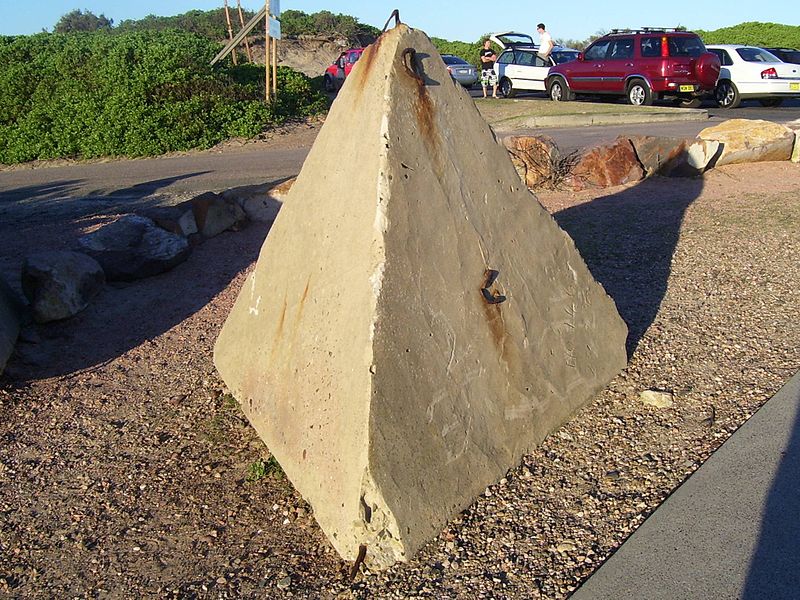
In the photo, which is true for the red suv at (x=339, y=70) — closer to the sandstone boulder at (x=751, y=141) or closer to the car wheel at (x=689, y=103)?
the car wheel at (x=689, y=103)

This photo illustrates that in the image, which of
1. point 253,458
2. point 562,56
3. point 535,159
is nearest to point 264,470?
point 253,458

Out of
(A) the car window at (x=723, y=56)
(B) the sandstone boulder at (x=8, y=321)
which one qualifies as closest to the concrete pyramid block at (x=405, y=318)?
(B) the sandstone boulder at (x=8, y=321)

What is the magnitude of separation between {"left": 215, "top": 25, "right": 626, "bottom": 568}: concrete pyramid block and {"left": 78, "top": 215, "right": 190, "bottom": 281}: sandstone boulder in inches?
116

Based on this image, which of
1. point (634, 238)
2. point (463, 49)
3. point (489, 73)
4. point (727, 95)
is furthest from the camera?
point (463, 49)

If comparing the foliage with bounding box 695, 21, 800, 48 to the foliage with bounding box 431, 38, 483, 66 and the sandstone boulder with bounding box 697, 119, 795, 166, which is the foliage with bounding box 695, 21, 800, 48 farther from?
the sandstone boulder with bounding box 697, 119, 795, 166

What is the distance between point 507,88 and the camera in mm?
25203

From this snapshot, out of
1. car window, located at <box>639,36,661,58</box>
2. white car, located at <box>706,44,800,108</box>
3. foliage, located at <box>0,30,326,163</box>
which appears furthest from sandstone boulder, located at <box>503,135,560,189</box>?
white car, located at <box>706,44,800,108</box>

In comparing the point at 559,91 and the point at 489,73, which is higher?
the point at 489,73

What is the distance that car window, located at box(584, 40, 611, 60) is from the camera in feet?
68.1

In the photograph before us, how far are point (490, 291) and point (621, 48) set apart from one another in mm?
18576

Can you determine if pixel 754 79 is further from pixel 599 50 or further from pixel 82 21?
pixel 82 21

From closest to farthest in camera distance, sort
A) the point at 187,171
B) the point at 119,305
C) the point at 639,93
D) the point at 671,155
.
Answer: the point at 119,305 < the point at 671,155 < the point at 187,171 < the point at 639,93

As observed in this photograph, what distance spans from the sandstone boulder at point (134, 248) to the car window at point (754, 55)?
17.3m

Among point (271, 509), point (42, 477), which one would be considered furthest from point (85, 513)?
point (271, 509)
